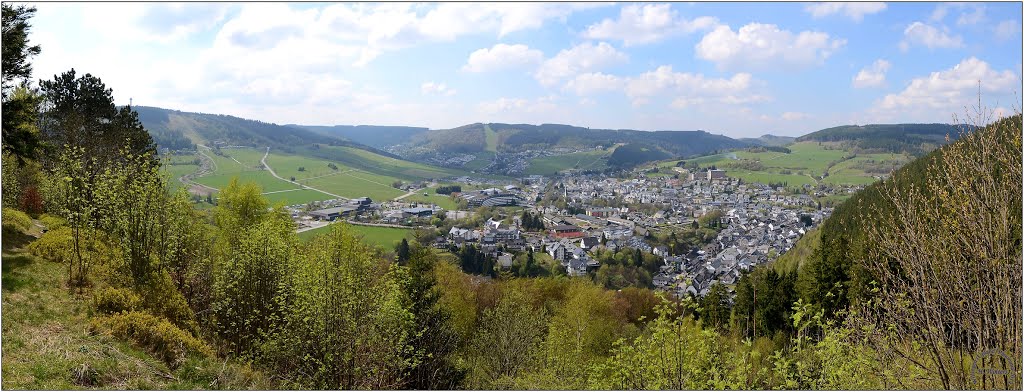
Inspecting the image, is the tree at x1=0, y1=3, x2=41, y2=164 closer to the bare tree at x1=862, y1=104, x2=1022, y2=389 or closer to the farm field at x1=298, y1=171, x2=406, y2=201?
the bare tree at x1=862, y1=104, x2=1022, y2=389

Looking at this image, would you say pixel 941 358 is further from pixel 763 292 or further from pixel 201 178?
pixel 201 178

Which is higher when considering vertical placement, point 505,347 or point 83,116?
point 83,116

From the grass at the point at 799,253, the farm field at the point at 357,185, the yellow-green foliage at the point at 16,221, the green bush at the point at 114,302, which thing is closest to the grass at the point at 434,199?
the farm field at the point at 357,185

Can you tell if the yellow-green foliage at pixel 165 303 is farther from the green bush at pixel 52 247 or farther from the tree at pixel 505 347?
the tree at pixel 505 347

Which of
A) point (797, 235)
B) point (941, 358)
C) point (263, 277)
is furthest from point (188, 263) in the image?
point (797, 235)

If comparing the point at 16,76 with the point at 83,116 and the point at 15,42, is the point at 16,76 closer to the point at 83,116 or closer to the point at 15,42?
the point at 15,42

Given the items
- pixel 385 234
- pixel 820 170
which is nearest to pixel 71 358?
pixel 385 234
